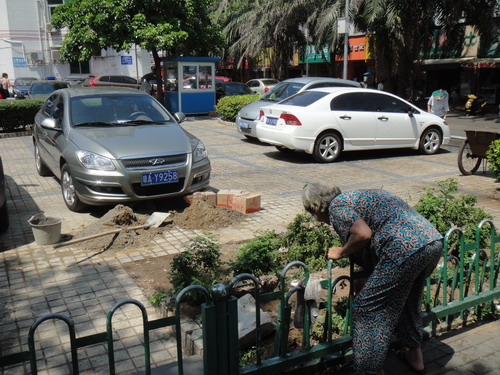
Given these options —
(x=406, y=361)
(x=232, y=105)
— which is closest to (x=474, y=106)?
(x=232, y=105)

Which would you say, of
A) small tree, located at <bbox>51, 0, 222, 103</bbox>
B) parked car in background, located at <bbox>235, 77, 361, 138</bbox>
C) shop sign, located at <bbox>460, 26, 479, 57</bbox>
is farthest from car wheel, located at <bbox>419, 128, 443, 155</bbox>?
Answer: shop sign, located at <bbox>460, 26, 479, 57</bbox>

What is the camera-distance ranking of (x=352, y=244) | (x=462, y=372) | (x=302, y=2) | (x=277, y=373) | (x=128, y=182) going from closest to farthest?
1. (x=352, y=244)
2. (x=277, y=373)
3. (x=462, y=372)
4. (x=128, y=182)
5. (x=302, y=2)

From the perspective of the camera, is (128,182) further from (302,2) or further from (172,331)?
(302,2)

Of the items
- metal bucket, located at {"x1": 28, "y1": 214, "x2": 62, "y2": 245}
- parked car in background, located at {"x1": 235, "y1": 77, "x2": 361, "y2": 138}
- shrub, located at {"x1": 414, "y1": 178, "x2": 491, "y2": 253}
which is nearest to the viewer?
shrub, located at {"x1": 414, "y1": 178, "x2": 491, "y2": 253}

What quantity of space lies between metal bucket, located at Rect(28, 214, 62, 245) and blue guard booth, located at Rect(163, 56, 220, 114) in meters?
14.7

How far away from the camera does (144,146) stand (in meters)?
7.28

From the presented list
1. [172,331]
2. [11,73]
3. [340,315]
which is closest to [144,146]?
[172,331]

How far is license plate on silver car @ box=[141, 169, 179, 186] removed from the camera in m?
7.06

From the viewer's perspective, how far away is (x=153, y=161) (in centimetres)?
714

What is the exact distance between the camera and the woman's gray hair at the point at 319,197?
3.11 meters

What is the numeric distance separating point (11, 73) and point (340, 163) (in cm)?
3271

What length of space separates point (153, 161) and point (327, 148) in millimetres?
5323

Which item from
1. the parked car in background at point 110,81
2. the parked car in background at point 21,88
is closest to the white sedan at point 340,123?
the parked car in background at point 110,81

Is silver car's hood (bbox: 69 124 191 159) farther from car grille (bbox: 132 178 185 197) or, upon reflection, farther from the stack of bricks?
the stack of bricks
